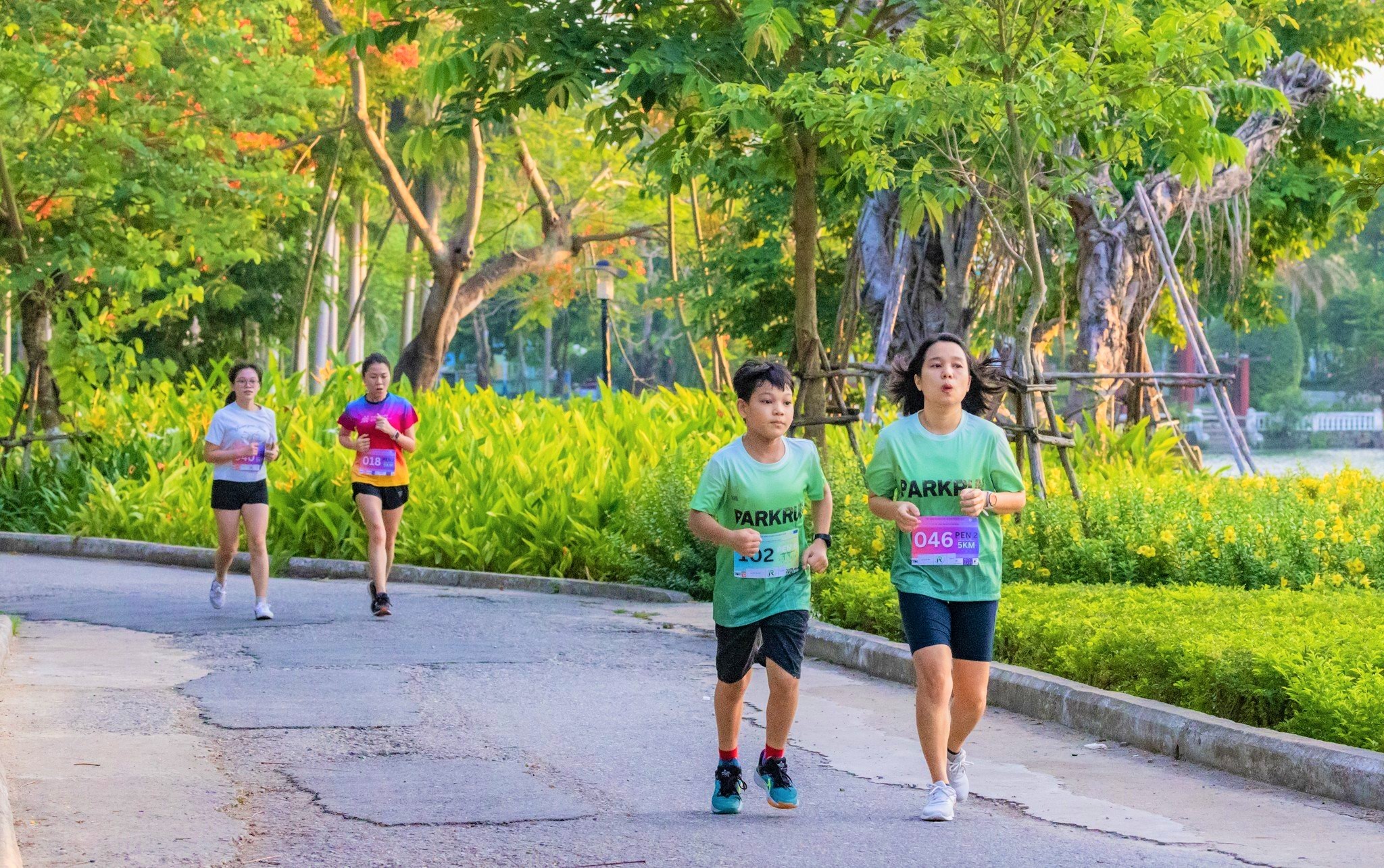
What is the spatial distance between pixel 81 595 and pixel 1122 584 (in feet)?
24.7

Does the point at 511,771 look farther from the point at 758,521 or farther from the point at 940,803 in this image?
the point at 940,803

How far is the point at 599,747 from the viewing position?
7.34 m

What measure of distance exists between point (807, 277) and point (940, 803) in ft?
23.9

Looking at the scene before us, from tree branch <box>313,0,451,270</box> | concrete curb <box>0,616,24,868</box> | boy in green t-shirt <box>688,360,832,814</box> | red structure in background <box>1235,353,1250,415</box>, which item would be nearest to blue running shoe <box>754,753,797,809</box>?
boy in green t-shirt <box>688,360,832,814</box>

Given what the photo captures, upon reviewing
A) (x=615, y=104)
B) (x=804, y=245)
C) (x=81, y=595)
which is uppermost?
(x=615, y=104)

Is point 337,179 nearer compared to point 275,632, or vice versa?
point 275,632

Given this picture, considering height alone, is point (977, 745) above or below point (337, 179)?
below

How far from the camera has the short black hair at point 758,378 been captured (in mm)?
5910

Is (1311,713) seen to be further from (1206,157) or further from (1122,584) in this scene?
(1206,157)

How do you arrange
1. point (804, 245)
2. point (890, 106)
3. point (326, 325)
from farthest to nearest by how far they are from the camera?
point (326, 325), point (804, 245), point (890, 106)

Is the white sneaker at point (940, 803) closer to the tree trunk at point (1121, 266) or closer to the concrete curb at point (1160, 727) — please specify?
the concrete curb at point (1160, 727)

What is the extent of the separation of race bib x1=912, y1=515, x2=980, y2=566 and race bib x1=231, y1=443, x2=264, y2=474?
649cm

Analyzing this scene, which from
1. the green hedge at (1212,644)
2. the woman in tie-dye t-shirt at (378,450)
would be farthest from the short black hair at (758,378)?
the woman in tie-dye t-shirt at (378,450)

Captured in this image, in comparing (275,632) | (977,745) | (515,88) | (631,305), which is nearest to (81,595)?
(275,632)
